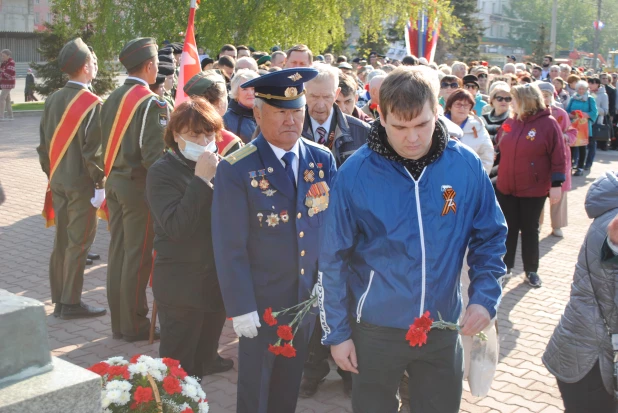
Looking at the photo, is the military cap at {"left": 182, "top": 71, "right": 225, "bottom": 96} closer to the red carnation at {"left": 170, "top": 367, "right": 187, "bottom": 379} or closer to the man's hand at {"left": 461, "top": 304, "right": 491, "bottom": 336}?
the red carnation at {"left": 170, "top": 367, "right": 187, "bottom": 379}

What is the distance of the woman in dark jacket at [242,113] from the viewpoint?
607 centimetres

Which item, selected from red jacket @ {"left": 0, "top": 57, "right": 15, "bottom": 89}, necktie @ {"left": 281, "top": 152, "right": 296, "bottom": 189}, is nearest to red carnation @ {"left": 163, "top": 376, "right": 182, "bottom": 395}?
necktie @ {"left": 281, "top": 152, "right": 296, "bottom": 189}

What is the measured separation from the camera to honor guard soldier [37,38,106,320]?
252 inches

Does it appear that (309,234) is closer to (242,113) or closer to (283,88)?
(283,88)

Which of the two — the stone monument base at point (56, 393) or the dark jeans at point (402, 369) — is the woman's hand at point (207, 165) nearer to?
the dark jeans at point (402, 369)

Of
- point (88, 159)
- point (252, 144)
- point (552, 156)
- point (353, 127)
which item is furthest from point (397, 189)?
point (552, 156)

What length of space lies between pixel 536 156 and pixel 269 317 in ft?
15.3

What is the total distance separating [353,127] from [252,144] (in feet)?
5.37

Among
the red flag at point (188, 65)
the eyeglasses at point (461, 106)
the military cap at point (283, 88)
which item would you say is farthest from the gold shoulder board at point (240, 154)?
the red flag at point (188, 65)

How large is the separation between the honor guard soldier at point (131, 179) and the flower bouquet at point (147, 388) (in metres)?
2.59

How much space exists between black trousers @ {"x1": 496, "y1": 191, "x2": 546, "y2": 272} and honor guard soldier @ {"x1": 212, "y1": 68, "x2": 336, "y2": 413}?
4.37 m

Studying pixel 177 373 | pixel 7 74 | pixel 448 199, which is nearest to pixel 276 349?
pixel 177 373

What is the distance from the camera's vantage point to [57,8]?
18766 millimetres

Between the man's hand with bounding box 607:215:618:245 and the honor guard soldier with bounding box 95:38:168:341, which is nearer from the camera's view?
the man's hand with bounding box 607:215:618:245
